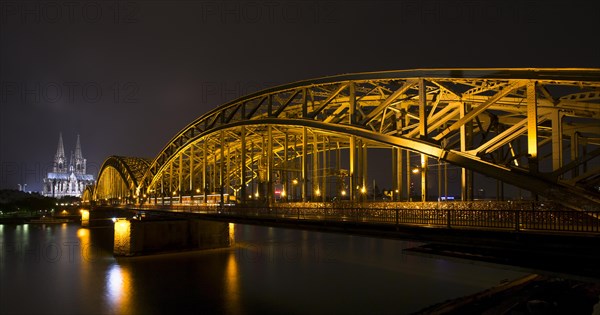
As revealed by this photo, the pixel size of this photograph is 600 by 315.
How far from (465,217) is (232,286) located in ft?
69.4

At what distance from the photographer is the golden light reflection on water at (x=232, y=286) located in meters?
29.9

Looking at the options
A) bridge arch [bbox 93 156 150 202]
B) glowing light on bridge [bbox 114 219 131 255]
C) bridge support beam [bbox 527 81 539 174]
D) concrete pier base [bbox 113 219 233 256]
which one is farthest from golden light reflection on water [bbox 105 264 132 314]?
bridge arch [bbox 93 156 150 202]

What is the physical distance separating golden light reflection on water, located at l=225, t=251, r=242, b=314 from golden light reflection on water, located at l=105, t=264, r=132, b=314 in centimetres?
633

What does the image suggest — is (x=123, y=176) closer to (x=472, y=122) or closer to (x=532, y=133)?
(x=472, y=122)

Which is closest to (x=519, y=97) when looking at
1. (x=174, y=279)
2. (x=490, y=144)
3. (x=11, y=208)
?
(x=490, y=144)

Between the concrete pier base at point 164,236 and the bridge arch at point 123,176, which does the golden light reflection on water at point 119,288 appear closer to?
the concrete pier base at point 164,236

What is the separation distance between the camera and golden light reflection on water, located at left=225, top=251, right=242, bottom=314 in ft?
98.1

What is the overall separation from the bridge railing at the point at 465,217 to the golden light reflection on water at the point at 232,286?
18.6 feet

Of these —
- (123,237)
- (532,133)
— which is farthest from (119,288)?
(532,133)

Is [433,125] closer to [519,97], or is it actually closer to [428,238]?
[519,97]

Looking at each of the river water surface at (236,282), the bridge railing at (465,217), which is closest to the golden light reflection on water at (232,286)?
the river water surface at (236,282)

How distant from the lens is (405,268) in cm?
4112

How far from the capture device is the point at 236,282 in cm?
3747

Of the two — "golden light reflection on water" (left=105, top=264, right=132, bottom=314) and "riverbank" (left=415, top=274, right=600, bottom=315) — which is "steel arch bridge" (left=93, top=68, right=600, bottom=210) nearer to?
"riverbank" (left=415, top=274, right=600, bottom=315)
